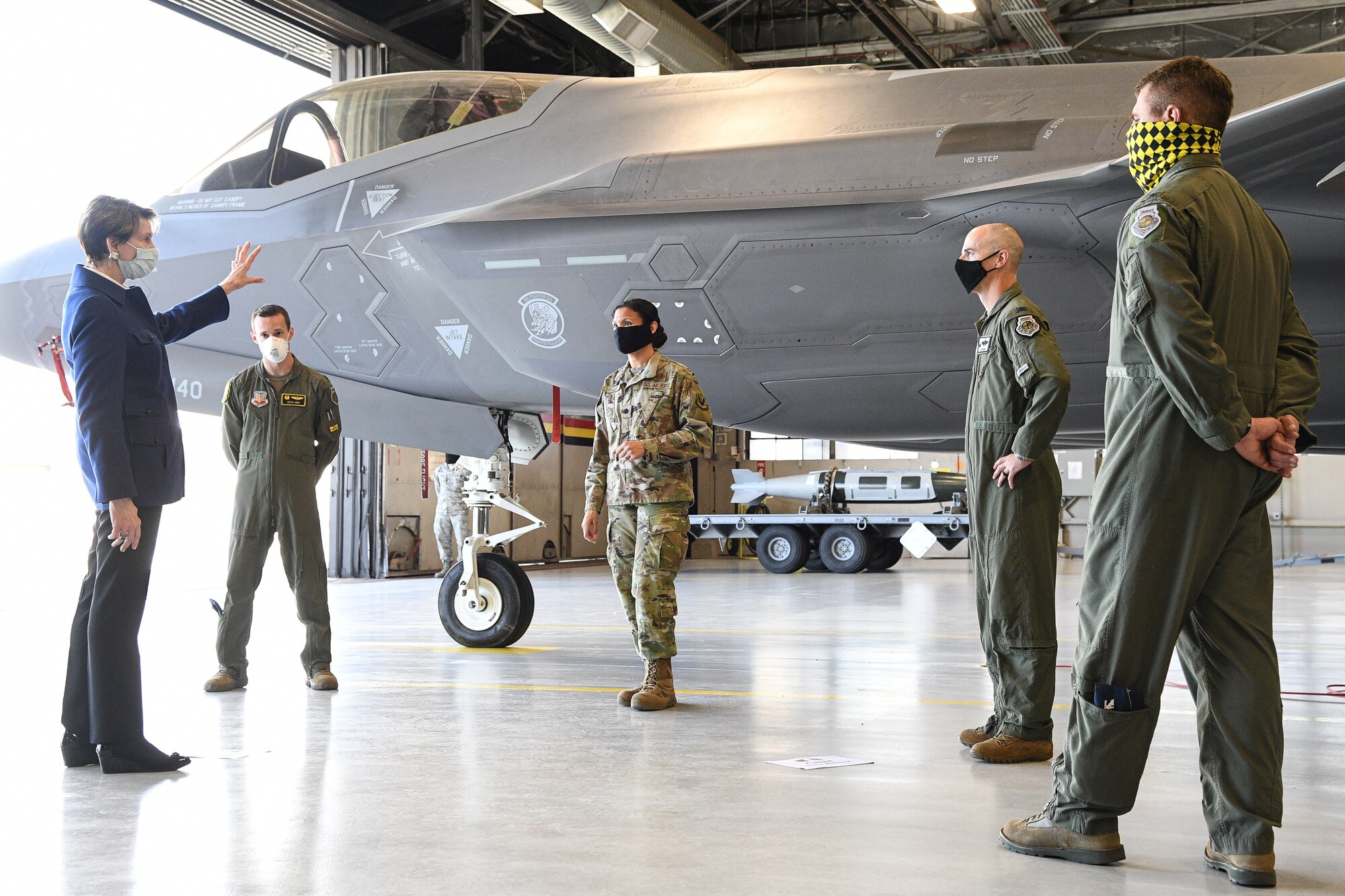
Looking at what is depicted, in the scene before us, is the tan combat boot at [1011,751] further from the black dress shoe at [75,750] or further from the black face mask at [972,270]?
the black dress shoe at [75,750]

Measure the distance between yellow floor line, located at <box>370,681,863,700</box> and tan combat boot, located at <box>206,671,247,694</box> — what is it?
659mm

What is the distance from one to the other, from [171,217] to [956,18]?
13.9 meters

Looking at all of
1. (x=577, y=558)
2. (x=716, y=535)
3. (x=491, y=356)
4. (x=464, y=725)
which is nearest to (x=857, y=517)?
(x=716, y=535)

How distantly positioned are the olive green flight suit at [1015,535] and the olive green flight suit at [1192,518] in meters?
1.32

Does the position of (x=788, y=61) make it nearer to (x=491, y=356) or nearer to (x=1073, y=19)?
(x=1073, y=19)

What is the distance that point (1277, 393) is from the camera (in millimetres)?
2607

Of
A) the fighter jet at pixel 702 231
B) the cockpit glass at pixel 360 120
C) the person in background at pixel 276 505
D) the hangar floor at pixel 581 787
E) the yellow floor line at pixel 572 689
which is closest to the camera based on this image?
the hangar floor at pixel 581 787

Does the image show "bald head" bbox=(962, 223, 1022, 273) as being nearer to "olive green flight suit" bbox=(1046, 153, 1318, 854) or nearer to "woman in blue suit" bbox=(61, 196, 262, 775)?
"olive green flight suit" bbox=(1046, 153, 1318, 854)

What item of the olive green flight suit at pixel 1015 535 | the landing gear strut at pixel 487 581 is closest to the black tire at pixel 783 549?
the landing gear strut at pixel 487 581

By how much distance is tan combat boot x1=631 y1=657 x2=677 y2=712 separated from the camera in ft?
16.7

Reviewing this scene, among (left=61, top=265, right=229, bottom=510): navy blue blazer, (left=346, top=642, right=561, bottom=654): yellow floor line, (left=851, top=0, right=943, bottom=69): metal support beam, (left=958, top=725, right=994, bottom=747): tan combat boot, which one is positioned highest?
(left=851, top=0, right=943, bottom=69): metal support beam

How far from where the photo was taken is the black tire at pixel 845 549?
19.4 meters

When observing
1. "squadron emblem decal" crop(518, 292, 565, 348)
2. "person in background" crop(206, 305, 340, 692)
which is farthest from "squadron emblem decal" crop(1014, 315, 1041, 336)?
"person in background" crop(206, 305, 340, 692)

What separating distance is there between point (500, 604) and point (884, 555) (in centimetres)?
1369
